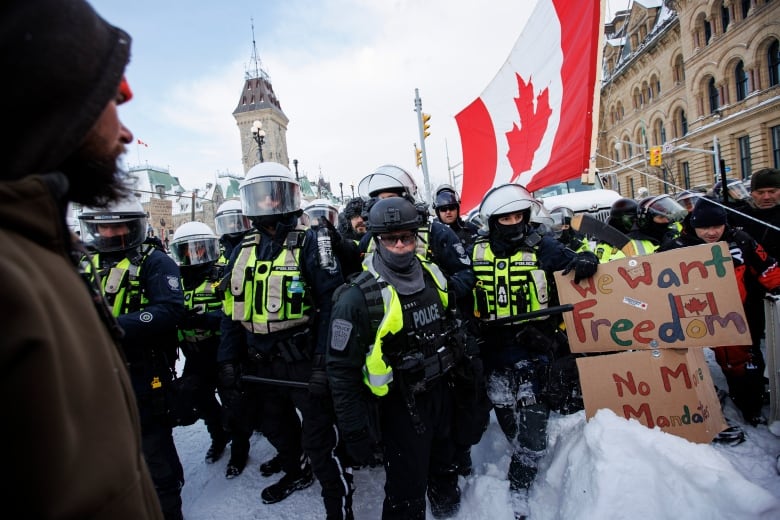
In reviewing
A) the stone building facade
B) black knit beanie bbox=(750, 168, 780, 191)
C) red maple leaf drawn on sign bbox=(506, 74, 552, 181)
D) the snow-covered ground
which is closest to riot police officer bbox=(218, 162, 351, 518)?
the snow-covered ground

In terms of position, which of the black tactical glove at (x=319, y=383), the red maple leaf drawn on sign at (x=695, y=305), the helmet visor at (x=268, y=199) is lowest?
the black tactical glove at (x=319, y=383)

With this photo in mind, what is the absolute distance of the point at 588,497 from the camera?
2498mm

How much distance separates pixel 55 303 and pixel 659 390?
11.8ft

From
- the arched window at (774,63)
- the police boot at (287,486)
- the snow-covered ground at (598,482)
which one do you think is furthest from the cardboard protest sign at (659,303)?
the arched window at (774,63)

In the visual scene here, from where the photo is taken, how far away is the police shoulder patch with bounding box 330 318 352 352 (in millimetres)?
2461

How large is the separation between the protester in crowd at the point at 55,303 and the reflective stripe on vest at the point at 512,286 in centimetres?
307

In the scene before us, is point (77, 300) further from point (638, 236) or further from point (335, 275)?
point (638, 236)

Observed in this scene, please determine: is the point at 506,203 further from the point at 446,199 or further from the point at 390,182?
the point at 446,199

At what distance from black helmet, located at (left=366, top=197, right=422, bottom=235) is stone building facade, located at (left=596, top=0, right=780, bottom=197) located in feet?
62.8

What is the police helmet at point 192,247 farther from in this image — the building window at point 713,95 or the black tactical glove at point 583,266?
the building window at point 713,95

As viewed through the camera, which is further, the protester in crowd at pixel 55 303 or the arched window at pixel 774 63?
the arched window at pixel 774 63

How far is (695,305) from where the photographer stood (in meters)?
2.98

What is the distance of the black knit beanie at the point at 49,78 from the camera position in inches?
27.7

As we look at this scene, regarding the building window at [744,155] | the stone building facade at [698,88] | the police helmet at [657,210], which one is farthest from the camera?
the building window at [744,155]
